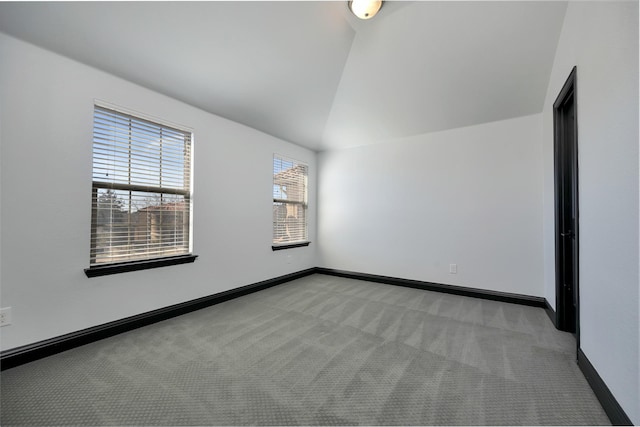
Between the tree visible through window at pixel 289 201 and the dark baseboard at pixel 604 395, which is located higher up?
the tree visible through window at pixel 289 201

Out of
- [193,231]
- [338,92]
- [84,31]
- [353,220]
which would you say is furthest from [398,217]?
[84,31]

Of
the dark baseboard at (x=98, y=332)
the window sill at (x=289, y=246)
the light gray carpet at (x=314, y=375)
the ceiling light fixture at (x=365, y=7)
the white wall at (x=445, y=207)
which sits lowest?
the light gray carpet at (x=314, y=375)

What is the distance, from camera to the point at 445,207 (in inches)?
143

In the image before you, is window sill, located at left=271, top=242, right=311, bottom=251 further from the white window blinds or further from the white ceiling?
the white ceiling

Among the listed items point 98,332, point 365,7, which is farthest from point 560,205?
point 98,332

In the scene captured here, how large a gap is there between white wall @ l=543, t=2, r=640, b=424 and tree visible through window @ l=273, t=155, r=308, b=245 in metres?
3.40

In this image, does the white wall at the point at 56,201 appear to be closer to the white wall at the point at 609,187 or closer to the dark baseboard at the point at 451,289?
the dark baseboard at the point at 451,289

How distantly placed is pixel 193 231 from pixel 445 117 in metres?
3.48

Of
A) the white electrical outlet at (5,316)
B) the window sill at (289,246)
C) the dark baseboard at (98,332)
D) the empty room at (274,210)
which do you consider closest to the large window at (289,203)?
the window sill at (289,246)

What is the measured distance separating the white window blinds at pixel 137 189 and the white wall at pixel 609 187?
3436 millimetres

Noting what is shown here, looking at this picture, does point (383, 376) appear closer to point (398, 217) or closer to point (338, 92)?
point (398, 217)

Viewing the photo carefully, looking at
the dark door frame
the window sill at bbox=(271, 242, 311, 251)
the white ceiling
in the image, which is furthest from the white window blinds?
the dark door frame

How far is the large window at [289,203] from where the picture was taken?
161 inches

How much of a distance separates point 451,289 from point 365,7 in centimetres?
342
